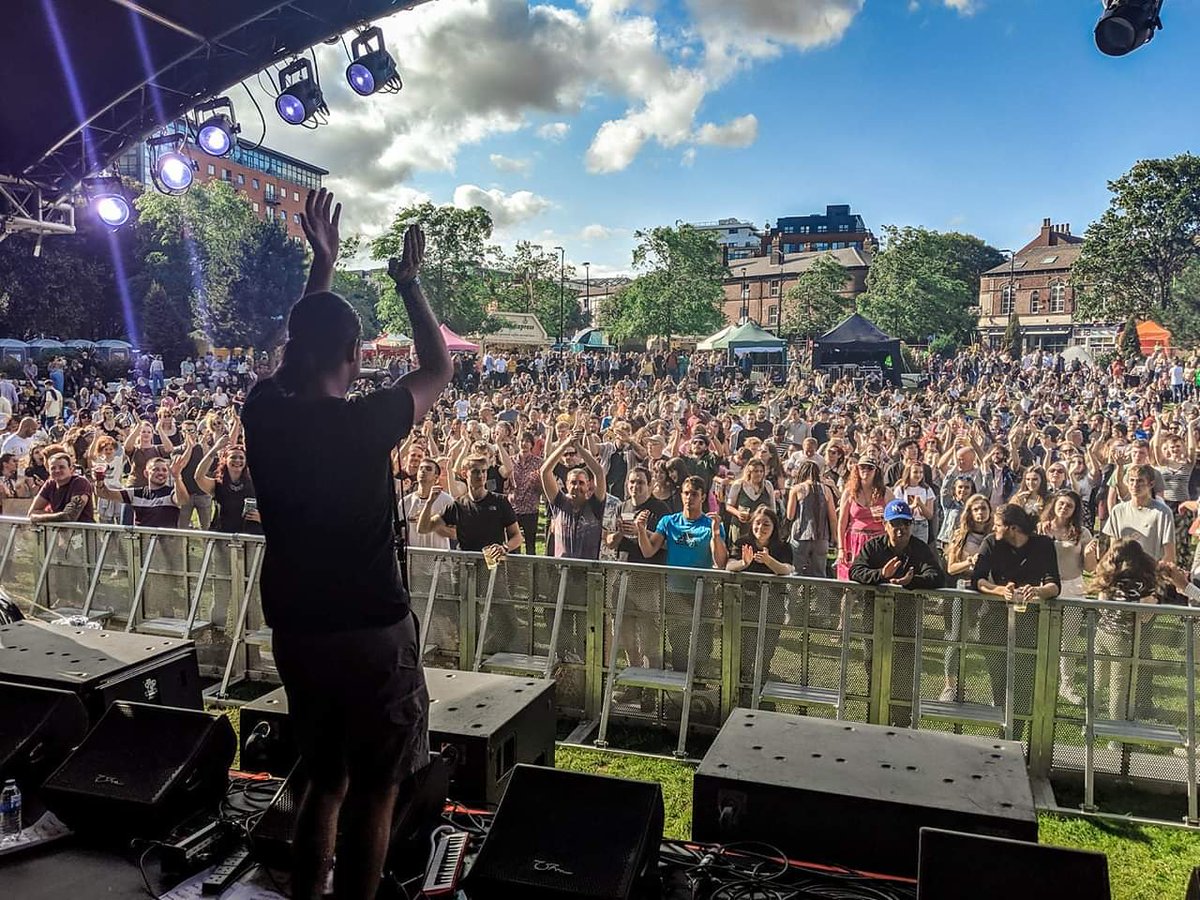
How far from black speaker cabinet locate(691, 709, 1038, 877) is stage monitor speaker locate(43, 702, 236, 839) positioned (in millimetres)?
1685

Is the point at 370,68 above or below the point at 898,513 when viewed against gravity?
above

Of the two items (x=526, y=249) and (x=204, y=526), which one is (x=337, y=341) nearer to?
(x=204, y=526)

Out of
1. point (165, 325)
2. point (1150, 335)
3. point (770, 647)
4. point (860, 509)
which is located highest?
point (165, 325)

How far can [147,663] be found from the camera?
13.0ft

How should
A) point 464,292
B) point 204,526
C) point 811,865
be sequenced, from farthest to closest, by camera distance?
point 464,292 → point 204,526 → point 811,865

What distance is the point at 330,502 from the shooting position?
7.01 ft

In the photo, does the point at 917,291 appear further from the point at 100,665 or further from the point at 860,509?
the point at 100,665

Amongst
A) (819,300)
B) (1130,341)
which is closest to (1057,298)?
(819,300)

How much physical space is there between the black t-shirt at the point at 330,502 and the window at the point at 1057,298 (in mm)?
45443

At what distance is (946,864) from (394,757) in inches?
54.0

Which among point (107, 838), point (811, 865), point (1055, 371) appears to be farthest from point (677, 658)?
point (1055, 371)

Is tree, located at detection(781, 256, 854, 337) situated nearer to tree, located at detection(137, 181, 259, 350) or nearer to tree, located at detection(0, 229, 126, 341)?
tree, located at detection(137, 181, 259, 350)

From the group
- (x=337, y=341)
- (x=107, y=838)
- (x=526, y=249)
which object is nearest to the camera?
(x=337, y=341)

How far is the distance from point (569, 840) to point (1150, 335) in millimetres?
25246
